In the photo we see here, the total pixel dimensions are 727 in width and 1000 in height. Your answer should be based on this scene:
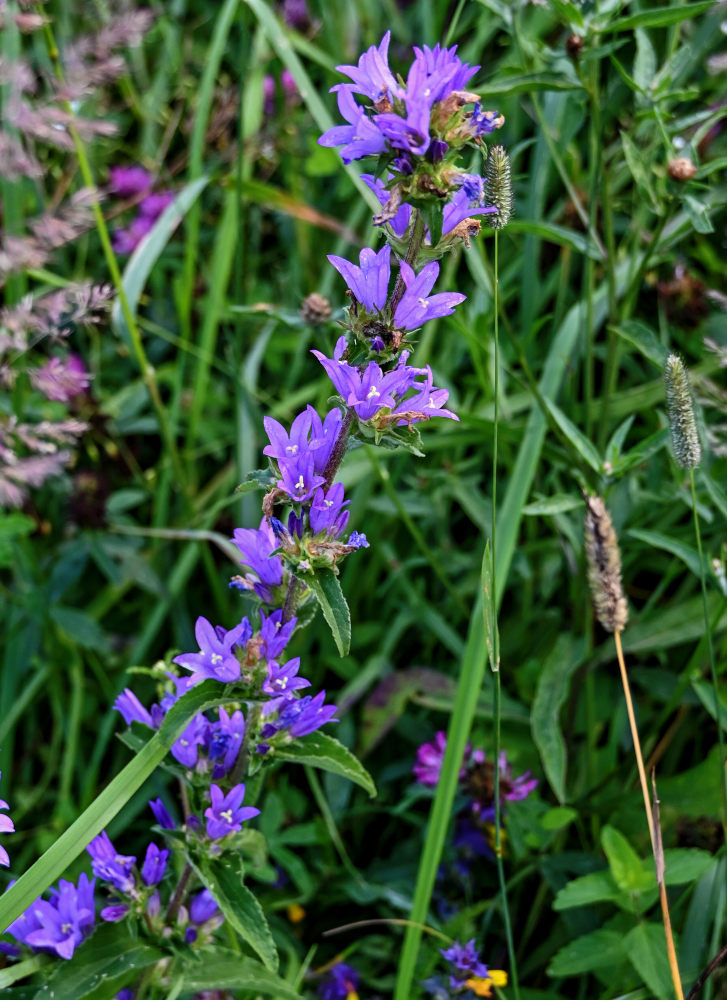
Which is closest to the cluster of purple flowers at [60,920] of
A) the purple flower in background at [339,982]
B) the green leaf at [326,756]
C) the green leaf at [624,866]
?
the green leaf at [326,756]

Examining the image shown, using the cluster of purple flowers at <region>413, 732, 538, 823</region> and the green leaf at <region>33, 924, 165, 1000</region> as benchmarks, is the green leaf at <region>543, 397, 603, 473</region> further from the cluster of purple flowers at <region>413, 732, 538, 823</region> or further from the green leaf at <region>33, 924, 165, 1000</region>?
the green leaf at <region>33, 924, 165, 1000</region>

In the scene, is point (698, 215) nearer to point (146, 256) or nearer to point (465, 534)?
point (465, 534)

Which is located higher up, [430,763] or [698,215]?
[698,215]

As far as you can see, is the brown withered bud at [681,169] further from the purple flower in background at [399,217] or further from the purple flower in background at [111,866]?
the purple flower in background at [111,866]

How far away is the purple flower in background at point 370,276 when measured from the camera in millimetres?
1104

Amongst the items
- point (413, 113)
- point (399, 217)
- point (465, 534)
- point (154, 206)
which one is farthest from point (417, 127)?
point (154, 206)

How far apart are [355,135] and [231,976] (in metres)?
1.07

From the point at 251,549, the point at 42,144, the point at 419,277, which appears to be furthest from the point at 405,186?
the point at 42,144

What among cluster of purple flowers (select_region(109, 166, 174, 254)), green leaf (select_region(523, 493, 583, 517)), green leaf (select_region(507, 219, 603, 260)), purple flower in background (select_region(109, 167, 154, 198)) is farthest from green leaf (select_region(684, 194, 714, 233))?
purple flower in background (select_region(109, 167, 154, 198))

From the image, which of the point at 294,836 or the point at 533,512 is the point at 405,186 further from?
the point at 294,836

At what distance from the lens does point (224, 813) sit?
49.4 inches

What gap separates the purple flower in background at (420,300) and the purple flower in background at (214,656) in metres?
0.42

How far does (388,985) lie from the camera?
5.78ft

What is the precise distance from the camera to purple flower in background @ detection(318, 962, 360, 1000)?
1.78 meters
